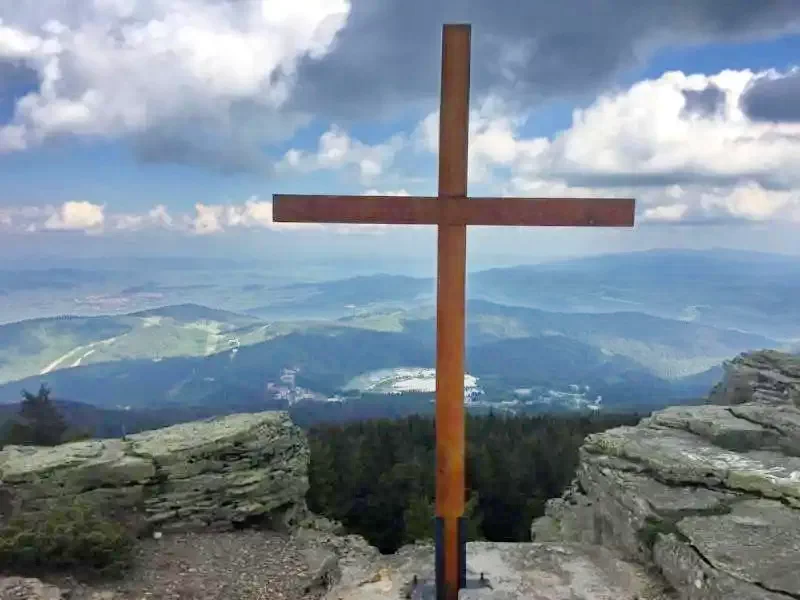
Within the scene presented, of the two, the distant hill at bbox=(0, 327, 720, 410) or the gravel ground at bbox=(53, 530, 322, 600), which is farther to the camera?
the distant hill at bbox=(0, 327, 720, 410)

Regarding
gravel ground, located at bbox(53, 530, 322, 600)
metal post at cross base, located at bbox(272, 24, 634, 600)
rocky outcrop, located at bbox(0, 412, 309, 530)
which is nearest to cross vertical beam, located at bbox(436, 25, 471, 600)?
metal post at cross base, located at bbox(272, 24, 634, 600)

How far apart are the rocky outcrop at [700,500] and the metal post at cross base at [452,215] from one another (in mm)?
2907

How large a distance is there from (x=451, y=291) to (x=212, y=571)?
542cm

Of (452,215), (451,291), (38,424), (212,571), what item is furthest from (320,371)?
(452,215)

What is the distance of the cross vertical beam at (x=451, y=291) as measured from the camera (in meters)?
6.37

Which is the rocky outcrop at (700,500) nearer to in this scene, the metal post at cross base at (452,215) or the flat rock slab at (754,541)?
the flat rock slab at (754,541)

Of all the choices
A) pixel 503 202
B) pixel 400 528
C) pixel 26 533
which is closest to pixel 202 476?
pixel 26 533

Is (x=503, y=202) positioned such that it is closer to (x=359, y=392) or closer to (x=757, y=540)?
(x=757, y=540)

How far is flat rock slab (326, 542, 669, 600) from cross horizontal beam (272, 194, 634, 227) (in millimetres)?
3863

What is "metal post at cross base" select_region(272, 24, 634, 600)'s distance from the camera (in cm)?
645

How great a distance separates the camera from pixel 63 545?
8289 millimetres

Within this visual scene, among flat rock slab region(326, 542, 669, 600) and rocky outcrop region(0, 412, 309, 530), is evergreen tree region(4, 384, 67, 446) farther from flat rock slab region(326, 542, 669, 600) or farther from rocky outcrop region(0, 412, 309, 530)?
flat rock slab region(326, 542, 669, 600)

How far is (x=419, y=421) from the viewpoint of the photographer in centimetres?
3102

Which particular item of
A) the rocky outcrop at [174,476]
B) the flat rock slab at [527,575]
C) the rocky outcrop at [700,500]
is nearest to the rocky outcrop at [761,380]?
the rocky outcrop at [700,500]
